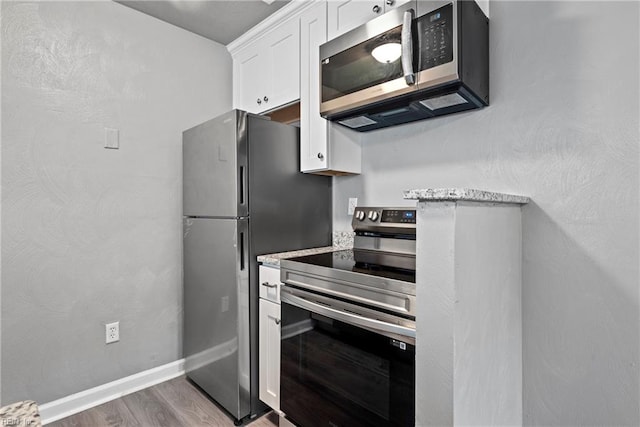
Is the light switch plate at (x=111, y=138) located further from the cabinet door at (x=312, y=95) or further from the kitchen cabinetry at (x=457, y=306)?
the kitchen cabinetry at (x=457, y=306)

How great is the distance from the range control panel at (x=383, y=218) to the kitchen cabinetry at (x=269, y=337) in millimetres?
577

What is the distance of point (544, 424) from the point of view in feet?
4.40

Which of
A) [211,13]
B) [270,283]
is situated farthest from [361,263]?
[211,13]

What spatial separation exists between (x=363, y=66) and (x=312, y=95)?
44 cm

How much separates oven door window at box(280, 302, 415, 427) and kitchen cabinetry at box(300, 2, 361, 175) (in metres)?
0.82

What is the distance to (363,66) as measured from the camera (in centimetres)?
155

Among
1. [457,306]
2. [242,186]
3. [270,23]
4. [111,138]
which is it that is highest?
[270,23]

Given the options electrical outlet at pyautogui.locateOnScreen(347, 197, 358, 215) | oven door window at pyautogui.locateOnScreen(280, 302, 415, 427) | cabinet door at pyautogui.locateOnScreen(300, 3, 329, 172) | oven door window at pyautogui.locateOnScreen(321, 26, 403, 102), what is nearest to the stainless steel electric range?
oven door window at pyautogui.locateOnScreen(280, 302, 415, 427)

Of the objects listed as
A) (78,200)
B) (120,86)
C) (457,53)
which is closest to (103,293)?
(78,200)

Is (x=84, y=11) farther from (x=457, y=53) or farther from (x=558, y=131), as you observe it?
A: (x=558, y=131)

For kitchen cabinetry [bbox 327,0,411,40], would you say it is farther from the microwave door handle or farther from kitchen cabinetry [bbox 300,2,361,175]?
the microwave door handle

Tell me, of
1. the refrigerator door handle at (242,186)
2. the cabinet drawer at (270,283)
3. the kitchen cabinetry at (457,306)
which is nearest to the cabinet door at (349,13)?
the refrigerator door handle at (242,186)

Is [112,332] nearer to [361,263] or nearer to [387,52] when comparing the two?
[361,263]

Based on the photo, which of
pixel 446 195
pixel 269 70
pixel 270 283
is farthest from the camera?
pixel 269 70
